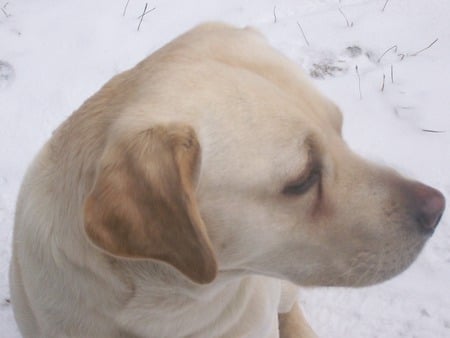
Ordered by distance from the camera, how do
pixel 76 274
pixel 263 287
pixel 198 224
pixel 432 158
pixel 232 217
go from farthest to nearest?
pixel 432 158
pixel 263 287
pixel 76 274
pixel 232 217
pixel 198 224

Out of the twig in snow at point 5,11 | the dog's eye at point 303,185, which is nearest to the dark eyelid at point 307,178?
the dog's eye at point 303,185

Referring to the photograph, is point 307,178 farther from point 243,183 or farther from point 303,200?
point 243,183

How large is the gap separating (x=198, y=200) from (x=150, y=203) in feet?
0.51

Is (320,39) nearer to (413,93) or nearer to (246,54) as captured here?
(413,93)

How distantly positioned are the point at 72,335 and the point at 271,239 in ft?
1.96

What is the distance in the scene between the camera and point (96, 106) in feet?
5.22

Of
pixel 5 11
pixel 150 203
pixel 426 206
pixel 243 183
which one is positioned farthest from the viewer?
pixel 5 11

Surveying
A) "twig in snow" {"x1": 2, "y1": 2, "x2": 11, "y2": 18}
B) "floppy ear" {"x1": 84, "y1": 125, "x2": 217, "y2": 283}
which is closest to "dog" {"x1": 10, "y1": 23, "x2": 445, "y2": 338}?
"floppy ear" {"x1": 84, "y1": 125, "x2": 217, "y2": 283}

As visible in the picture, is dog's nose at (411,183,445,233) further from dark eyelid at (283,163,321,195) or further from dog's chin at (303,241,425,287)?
dark eyelid at (283,163,321,195)

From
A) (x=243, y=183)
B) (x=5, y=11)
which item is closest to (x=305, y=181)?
(x=243, y=183)

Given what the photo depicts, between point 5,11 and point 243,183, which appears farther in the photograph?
point 5,11

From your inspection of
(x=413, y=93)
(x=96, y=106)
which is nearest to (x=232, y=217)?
(x=96, y=106)

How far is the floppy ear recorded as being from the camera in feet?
4.48

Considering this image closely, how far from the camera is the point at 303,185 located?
5.11 feet
